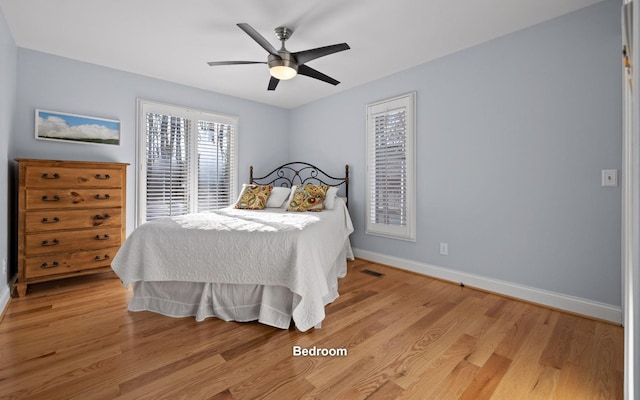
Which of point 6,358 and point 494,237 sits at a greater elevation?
point 494,237

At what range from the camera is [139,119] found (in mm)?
3654

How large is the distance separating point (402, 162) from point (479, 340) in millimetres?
2139

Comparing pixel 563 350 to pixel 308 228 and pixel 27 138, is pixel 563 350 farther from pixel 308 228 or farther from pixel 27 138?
pixel 27 138

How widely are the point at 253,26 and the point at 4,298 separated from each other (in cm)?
318

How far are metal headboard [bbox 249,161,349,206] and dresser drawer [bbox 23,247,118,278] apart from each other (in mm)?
2264

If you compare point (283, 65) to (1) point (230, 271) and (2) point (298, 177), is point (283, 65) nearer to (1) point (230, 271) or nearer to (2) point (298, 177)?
(1) point (230, 271)

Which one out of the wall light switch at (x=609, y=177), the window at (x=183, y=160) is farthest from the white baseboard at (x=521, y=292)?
the window at (x=183, y=160)

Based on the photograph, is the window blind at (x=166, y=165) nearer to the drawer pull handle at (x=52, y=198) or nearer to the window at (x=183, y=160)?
the window at (x=183, y=160)

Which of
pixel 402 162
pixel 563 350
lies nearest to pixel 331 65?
pixel 402 162

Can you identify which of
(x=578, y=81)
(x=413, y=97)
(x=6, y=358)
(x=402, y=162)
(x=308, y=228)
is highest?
(x=413, y=97)

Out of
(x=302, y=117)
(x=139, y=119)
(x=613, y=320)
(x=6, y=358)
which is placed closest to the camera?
(x=6, y=358)

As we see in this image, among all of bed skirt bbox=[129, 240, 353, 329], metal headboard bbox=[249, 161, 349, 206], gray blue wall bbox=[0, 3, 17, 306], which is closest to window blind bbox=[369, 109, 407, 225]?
metal headboard bbox=[249, 161, 349, 206]

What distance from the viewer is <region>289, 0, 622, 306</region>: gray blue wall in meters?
2.19

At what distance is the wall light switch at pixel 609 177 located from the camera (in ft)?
6.95
